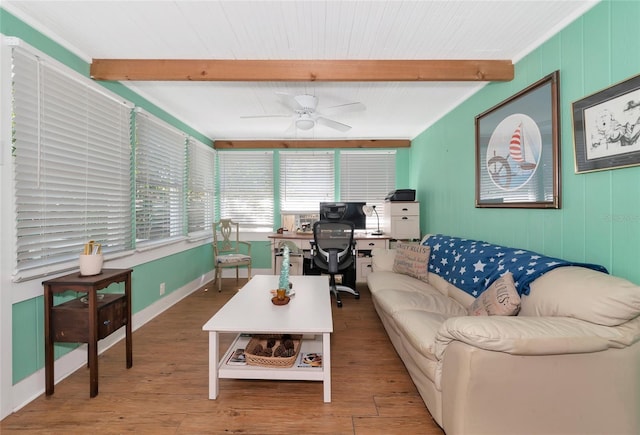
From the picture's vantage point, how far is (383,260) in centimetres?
349

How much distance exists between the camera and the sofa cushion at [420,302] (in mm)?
2209

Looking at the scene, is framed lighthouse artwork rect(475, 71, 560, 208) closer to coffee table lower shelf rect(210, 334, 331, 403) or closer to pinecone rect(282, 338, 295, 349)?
coffee table lower shelf rect(210, 334, 331, 403)

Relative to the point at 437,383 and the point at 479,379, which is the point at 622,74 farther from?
the point at 437,383

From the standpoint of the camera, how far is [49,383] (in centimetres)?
187

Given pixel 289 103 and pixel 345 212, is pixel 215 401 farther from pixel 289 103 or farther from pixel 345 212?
pixel 345 212

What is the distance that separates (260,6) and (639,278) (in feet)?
8.48

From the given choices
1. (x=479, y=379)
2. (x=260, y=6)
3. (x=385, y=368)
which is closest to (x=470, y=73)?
(x=260, y=6)

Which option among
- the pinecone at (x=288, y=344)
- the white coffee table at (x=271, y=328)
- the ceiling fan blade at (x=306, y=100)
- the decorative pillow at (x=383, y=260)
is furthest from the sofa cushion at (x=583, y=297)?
the ceiling fan blade at (x=306, y=100)

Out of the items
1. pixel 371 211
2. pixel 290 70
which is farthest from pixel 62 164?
pixel 371 211

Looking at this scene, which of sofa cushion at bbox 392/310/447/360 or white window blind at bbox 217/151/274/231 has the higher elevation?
white window blind at bbox 217/151/274/231

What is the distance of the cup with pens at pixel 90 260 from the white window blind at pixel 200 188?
2104 millimetres

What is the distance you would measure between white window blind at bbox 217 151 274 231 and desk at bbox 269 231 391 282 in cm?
94

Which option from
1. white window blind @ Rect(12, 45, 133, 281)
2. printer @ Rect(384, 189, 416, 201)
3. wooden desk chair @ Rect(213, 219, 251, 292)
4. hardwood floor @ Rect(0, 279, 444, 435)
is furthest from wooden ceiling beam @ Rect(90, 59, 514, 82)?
wooden desk chair @ Rect(213, 219, 251, 292)

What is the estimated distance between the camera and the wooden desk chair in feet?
14.0
